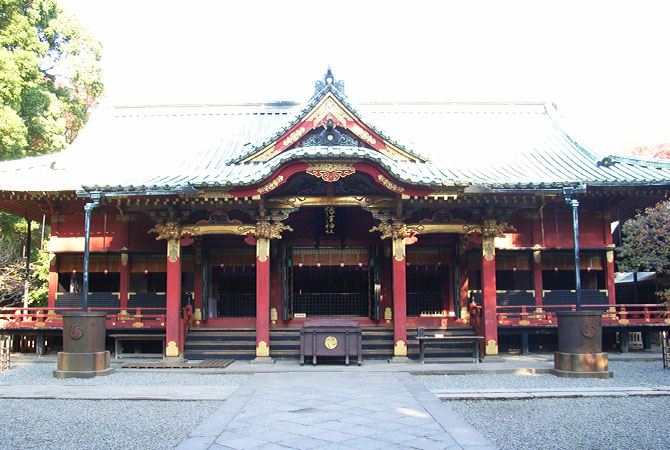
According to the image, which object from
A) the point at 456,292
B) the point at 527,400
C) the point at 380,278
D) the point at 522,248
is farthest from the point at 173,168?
the point at 527,400

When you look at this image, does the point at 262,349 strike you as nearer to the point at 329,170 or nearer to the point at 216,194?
the point at 216,194

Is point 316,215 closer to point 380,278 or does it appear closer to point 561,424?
point 380,278

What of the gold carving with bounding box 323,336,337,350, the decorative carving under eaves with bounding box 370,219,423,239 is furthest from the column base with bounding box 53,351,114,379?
the decorative carving under eaves with bounding box 370,219,423,239

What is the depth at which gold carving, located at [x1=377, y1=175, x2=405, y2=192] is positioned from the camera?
13.9m

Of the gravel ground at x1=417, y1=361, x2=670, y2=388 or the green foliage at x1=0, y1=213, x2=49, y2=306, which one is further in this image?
the green foliage at x1=0, y1=213, x2=49, y2=306

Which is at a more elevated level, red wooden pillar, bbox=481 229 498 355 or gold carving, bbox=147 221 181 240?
gold carving, bbox=147 221 181 240

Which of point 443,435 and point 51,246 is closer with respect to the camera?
point 443,435

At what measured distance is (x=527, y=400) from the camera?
9.46 m

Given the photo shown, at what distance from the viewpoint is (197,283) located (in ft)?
58.4

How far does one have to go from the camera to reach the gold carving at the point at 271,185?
14.0 metres

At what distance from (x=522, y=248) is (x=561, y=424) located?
9.67 meters

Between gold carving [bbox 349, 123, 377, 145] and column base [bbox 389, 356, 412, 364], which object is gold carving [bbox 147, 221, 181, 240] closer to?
gold carving [bbox 349, 123, 377, 145]

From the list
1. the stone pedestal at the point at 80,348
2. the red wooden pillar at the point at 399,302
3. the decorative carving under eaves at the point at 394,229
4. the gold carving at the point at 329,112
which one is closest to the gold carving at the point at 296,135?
the gold carving at the point at 329,112

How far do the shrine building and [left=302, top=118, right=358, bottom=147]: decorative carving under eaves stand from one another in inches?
1.9
